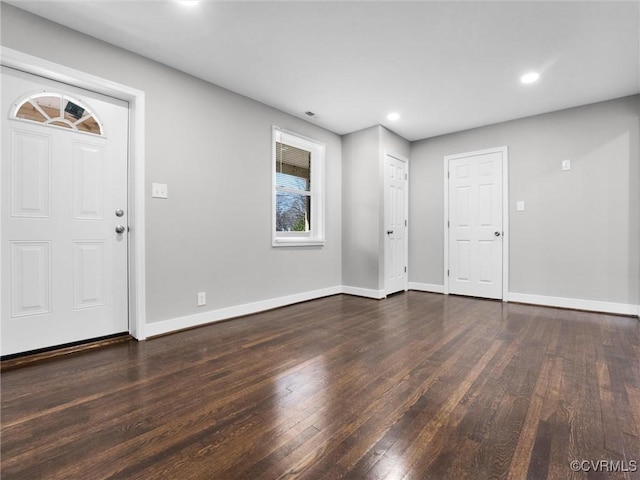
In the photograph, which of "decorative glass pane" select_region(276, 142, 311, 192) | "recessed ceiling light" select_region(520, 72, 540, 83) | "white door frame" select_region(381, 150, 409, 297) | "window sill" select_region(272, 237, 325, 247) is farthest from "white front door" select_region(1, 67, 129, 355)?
"recessed ceiling light" select_region(520, 72, 540, 83)

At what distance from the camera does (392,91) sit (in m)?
3.29

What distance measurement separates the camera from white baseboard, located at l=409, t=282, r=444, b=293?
15.6ft

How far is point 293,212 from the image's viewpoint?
4.21 metres

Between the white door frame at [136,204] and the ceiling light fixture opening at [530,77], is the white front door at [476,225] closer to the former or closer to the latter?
the ceiling light fixture opening at [530,77]

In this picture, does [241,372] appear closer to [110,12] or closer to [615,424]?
[615,424]

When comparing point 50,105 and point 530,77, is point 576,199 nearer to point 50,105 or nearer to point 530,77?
point 530,77

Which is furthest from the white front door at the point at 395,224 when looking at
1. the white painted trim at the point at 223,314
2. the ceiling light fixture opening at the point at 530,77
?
the ceiling light fixture opening at the point at 530,77

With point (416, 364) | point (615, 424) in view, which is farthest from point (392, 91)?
point (615, 424)

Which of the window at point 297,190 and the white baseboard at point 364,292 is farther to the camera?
the white baseboard at point 364,292

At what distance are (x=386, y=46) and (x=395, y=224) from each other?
2.65m

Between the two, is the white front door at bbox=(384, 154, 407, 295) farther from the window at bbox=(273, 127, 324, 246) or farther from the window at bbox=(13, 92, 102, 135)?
the window at bbox=(13, 92, 102, 135)

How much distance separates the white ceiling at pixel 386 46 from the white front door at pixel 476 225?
0.99 m

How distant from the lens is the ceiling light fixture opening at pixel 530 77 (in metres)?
2.93

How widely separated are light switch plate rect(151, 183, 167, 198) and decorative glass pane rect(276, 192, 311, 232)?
150cm
